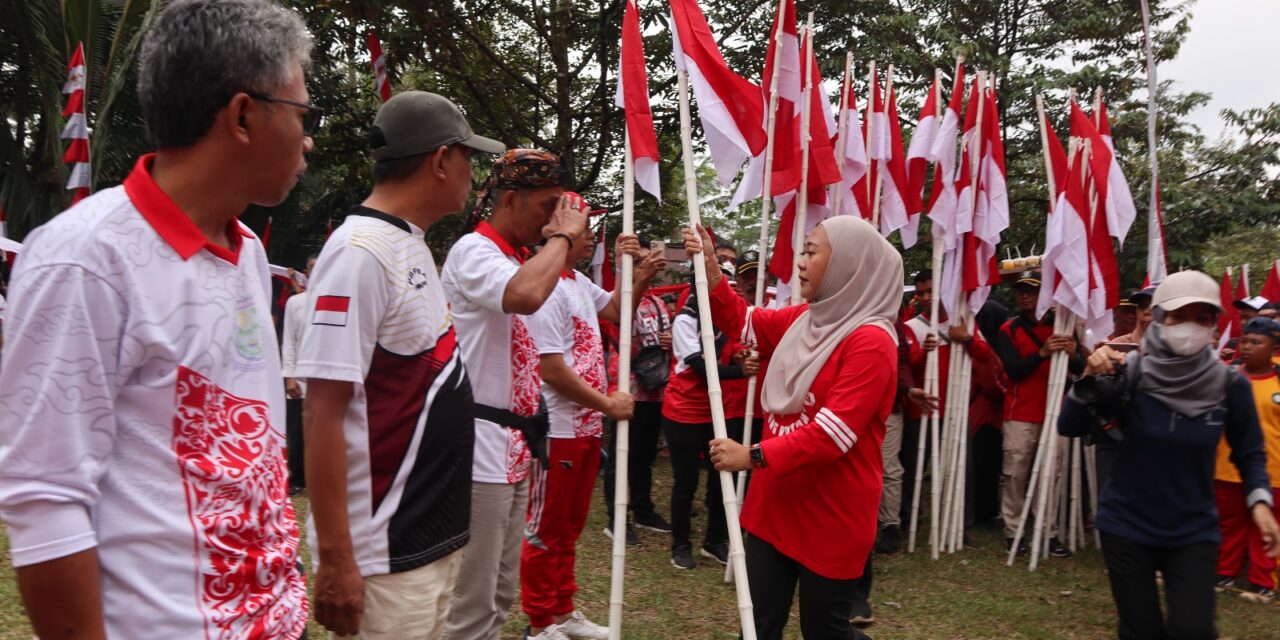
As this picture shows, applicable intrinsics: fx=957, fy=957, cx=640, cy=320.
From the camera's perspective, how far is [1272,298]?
10305 millimetres

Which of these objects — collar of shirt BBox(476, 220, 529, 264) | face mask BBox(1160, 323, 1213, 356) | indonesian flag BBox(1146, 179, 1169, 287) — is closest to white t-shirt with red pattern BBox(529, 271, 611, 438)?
collar of shirt BBox(476, 220, 529, 264)

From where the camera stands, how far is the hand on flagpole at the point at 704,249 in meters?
3.76

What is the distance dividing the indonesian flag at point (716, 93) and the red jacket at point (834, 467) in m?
1.32

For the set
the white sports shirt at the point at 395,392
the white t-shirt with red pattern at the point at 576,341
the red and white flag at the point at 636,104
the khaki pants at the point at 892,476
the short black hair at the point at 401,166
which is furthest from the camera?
the khaki pants at the point at 892,476

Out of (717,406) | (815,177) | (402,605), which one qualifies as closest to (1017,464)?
(815,177)

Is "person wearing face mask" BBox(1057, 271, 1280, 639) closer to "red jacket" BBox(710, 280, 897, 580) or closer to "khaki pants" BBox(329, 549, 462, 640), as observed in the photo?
"red jacket" BBox(710, 280, 897, 580)

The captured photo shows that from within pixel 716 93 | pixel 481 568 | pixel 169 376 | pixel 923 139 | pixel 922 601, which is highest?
pixel 923 139

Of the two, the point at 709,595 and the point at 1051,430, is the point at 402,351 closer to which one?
the point at 709,595

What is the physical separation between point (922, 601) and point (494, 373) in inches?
170

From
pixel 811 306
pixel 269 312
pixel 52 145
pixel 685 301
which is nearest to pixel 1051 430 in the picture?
pixel 685 301

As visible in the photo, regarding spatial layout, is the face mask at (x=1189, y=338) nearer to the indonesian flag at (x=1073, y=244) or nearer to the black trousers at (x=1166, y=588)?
the black trousers at (x=1166, y=588)

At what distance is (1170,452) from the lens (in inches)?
157

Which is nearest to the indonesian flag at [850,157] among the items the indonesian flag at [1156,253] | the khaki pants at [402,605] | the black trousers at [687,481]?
the black trousers at [687,481]

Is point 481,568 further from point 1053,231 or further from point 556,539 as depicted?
point 1053,231
